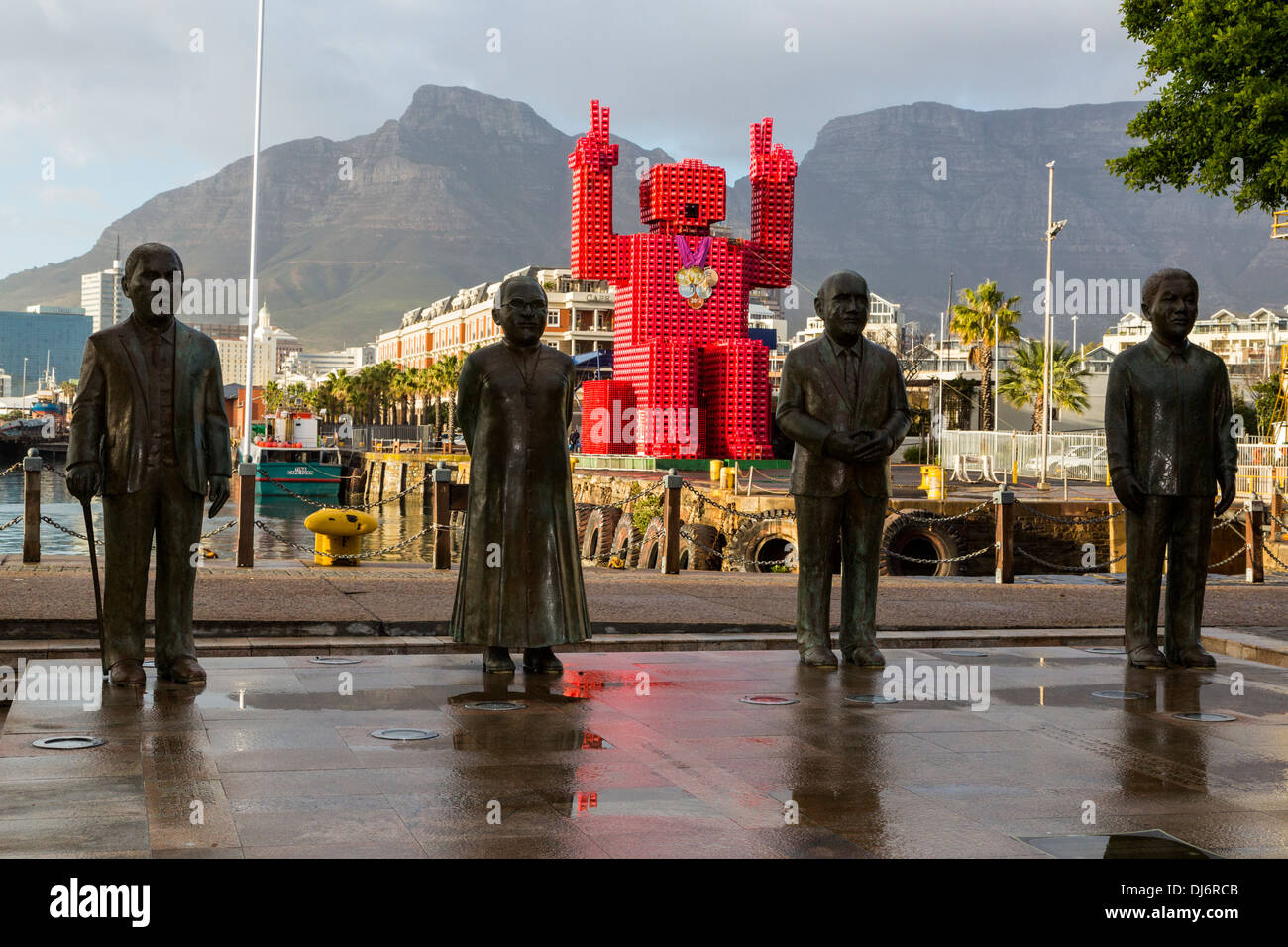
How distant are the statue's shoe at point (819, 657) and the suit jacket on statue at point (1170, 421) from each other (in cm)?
184

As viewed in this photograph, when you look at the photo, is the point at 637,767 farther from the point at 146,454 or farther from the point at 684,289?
the point at 684,289

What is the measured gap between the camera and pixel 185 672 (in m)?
6.70

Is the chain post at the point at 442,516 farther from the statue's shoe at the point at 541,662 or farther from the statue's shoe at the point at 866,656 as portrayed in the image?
the statue's shoe at the point at 866,656

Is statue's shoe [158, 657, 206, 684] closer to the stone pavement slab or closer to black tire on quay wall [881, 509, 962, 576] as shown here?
the stone pavement slab

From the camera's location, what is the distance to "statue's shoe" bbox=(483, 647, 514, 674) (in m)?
7.26

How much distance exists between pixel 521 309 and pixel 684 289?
32.7m

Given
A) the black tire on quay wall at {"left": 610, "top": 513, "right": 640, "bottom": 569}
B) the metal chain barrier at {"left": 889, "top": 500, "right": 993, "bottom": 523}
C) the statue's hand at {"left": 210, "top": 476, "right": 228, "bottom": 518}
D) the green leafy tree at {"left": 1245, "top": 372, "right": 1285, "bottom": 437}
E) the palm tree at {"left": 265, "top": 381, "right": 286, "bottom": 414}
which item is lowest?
the black tire on quay wall at {"left": 610, "top": 513, "right": 640, "bottom": 569}

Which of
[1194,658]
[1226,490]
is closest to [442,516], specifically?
[1194,658]

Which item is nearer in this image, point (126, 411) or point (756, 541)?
point (126, 411)

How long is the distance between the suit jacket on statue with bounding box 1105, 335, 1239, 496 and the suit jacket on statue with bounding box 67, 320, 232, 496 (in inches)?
189

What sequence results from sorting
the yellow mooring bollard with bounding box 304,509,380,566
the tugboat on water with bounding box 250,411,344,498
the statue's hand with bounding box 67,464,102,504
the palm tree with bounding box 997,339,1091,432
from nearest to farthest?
the statue's hand with bounding box 67,464,102,504
the yellow mooring bollard with bounding box 304,509,380,566
the palm tree with bounding box 997,339,1091,432
the tugboat on water with bounding box 250,411,344,498

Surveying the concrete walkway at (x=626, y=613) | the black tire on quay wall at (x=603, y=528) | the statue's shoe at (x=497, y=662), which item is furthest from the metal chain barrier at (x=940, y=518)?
the black tire on quay wall at (x=603, y=528)

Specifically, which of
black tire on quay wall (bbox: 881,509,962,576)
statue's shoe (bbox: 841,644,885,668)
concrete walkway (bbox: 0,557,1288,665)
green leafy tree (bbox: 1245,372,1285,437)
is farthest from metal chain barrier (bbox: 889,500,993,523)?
green leafy tree (bbox: 1245,372,1285,437)
